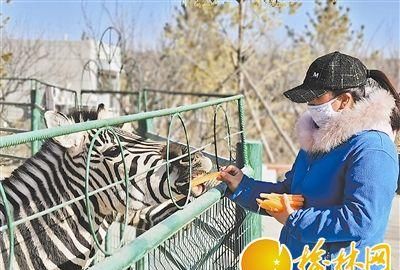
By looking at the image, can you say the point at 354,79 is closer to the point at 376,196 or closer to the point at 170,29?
the point at 376,196

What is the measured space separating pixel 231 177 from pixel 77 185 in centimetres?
92

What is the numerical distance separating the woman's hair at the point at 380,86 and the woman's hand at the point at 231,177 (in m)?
0.72

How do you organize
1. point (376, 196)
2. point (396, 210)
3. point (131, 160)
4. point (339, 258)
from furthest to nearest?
point (396, 210) < point (131, 160) < point (339, 258) < point (376, 196)

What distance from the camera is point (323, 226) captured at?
7.43 ft

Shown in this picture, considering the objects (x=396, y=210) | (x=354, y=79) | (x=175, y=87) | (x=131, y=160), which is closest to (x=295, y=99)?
(x=354, y=79)

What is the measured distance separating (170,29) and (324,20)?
180 inches

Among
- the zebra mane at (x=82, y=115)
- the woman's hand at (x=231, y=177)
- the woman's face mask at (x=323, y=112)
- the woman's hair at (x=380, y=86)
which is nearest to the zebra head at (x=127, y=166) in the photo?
the zebra mane at (x=82, y=115)

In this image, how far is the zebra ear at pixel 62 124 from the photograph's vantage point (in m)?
3.29

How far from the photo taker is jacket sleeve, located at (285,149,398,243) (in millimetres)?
2189

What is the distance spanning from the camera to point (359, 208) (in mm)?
2186

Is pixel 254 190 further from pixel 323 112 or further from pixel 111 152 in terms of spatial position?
pixel 111 152

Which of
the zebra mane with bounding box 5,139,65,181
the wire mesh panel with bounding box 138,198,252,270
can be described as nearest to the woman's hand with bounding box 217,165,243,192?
the wire mesh panel with bounding box 138,198,252,270

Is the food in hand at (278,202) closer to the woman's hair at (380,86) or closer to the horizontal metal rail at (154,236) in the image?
the horizontal metal rail at (154,236)

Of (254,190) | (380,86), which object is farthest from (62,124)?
(380,86)
